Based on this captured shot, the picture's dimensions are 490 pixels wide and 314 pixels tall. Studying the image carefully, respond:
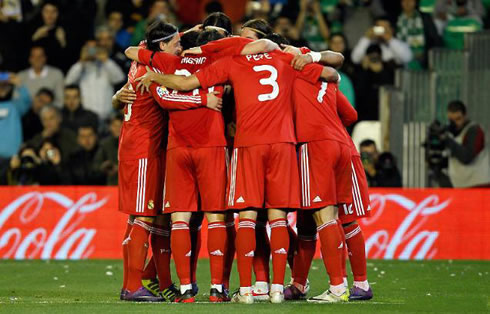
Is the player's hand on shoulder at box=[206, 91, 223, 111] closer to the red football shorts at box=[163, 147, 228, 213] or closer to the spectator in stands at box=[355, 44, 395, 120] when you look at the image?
the red football shorts at box=[163, 147, 228, 213]

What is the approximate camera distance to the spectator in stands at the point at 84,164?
17.4 meters

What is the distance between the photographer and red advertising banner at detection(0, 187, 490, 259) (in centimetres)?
1593

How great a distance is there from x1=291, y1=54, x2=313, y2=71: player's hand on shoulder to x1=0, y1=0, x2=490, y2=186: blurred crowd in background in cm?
697

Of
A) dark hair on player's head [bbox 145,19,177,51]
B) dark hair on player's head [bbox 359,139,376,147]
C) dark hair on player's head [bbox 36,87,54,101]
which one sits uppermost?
A: dark hair on player's head [bbox 145,19,177,51]

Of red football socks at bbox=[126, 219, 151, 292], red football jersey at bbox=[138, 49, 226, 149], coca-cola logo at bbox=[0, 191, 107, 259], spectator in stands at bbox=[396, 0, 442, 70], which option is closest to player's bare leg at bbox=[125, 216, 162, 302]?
red football socks at bbox=[126, 219, 151, 292]

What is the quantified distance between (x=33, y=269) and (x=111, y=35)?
6.23 metres

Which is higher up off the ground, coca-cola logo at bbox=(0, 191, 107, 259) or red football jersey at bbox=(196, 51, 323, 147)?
red football jersey at bbox=(196, 51, 323, 147)

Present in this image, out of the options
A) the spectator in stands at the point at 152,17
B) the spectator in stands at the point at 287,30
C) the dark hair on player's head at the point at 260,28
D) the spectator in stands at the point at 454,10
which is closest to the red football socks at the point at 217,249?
the dark hair on player's head at the point at 260,28

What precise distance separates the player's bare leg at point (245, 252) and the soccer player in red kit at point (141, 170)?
40.8 inches

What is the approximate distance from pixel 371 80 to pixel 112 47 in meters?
4.48

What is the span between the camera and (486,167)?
55.6 ft

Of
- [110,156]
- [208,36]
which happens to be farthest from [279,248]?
[110,156]

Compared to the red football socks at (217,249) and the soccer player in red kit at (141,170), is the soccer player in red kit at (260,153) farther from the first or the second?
the soccer player in red kit at (141,170)

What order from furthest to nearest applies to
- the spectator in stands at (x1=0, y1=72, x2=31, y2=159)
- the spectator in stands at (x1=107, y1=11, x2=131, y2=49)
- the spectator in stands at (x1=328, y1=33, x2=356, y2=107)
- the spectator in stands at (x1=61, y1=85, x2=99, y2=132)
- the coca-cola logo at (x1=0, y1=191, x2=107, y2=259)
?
the spectator in stands at (x1=107, y1=11, x2=131, y2=49), the spectator in stands at (x1=0, y1=72, x2=31, y2=159), the spectator in stands at (x1=61, y1=85, x2=99, y2=132), the spectator in stands at (x1=328, y1=33, x2=356, y2=107), the coca-cola logo at (x1=0, y1=191, x2=107, y2=259)
